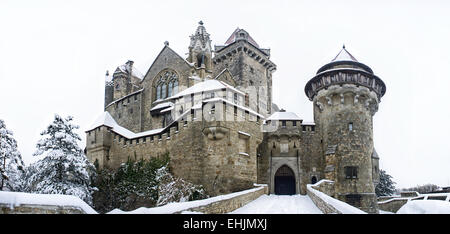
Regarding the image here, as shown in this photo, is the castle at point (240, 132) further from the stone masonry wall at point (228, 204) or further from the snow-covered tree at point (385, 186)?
the snow-covered tree at point (385, 186)

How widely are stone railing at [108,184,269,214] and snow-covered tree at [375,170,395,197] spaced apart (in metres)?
27.1

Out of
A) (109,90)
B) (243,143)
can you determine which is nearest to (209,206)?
Answer: (243,143)

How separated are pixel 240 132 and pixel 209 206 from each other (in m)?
11.8

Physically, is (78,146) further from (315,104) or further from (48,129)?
(315,104)

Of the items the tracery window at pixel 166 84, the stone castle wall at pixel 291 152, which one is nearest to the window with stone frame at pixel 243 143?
the stone castle wall at pixel 291 152

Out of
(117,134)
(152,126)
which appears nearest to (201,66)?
(152,126)

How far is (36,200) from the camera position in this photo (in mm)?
9664

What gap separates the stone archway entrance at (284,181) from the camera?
30.0m

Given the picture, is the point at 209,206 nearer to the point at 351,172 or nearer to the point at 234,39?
the point at 351,172

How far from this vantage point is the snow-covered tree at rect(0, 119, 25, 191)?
23273 millimetres

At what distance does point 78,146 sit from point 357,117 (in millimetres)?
17499

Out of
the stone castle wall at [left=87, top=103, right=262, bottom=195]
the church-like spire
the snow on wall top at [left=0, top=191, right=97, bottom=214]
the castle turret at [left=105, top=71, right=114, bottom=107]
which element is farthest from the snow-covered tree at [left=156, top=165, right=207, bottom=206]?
the castle turret at [left=105, top=71, right=114, bottom=107]

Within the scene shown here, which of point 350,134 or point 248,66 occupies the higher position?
point 248,66

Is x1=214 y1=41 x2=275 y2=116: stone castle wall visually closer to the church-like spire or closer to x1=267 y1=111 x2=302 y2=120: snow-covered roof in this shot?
the church-like spire
